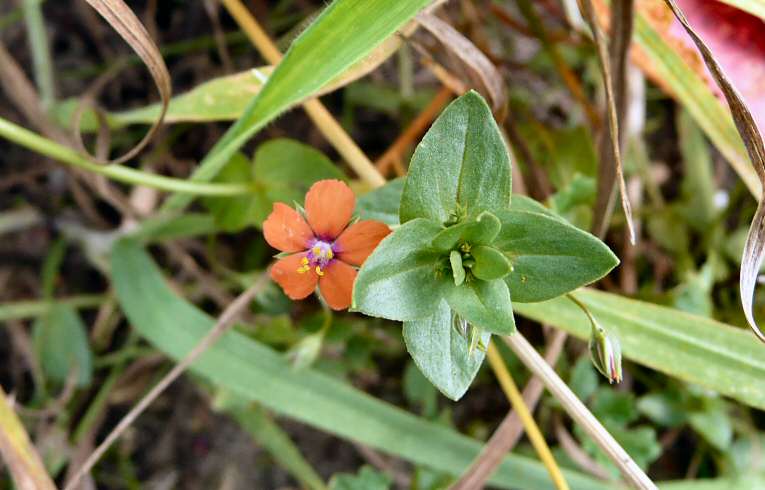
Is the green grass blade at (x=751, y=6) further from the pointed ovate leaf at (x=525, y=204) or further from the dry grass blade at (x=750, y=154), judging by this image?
the pointed ovate leaf at (x=525, y=204)

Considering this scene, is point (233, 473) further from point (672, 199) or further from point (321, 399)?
point (672, 199)

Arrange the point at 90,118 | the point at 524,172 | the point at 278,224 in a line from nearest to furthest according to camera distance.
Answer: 1. the point at 278,224
2. the point at 90,118
3. the point at 524,172

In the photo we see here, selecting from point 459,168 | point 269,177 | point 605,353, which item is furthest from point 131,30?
point 605,353

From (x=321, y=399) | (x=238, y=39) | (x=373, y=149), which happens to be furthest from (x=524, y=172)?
(x=238, y=39)

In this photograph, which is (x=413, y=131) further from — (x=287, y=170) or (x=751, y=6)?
(x=751, y=6)

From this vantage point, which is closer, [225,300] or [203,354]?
[203,354]

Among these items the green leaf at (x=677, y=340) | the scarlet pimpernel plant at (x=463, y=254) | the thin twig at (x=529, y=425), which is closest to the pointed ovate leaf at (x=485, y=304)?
the scarlet pimpernel plant at (x=463, y=254)

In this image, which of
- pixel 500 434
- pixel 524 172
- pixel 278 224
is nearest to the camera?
pixel 278 224
